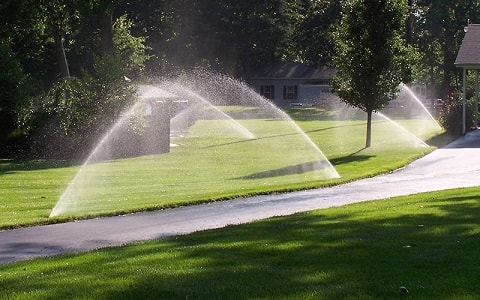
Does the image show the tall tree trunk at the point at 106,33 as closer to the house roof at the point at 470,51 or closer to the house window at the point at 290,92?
the house roof at the point at 470,51

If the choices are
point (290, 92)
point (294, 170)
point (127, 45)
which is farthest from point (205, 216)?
point (290, 92)

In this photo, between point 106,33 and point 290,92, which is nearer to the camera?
point 106,33

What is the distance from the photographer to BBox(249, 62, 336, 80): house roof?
83.4 metres

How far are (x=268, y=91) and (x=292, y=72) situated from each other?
309 cm

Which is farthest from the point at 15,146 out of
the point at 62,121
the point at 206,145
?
the point at 206,145

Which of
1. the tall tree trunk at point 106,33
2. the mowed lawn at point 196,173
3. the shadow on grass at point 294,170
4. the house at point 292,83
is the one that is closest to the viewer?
the mowed lawn at point 196,173

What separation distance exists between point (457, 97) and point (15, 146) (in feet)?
69.7

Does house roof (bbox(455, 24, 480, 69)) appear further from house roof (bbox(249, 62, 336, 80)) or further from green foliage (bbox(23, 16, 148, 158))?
house roof (bbox(249, 62, 336, 80))

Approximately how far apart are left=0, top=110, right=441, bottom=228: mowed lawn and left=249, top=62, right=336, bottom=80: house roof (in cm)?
4084

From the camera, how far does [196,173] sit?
24.9 m

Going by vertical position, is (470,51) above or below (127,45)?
below

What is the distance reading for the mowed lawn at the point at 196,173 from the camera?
1773 cm

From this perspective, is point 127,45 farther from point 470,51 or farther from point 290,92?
point 290,92

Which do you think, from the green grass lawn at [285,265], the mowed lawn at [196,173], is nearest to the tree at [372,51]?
the mowed lawn at [196,173]
